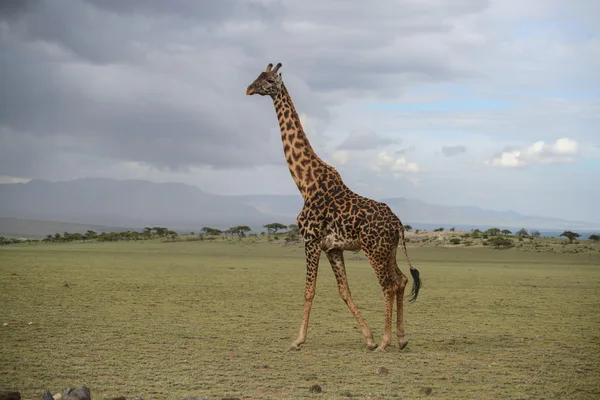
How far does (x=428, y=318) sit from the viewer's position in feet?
54.0

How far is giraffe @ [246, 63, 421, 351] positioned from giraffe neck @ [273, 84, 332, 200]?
0.02 meters

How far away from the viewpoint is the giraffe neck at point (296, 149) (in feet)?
42.9

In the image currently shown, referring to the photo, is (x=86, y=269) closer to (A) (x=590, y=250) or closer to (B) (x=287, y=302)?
(B) (x=287, y=302)

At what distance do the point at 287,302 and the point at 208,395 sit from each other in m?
10.8

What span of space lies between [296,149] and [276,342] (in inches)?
143

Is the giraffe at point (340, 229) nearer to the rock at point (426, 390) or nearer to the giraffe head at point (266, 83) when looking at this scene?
the giraffe head at point (266, 83)

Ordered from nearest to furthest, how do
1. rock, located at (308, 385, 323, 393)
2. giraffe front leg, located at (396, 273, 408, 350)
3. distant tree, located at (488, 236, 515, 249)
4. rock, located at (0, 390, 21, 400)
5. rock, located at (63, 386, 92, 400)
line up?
rock, located at (63, 386, 92, 400) < rock, located at (0, 390, 21, 400) < rock, located at (308, 385, 323, 393) < giraffe front leg, located at (396, 273, 408, 350) < distant tree, located at (488, 236, 515, 249)

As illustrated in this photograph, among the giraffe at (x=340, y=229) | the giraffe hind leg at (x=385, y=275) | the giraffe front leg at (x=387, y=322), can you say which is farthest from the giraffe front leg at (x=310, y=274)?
the giraffe front leg at (x=387, y=322)

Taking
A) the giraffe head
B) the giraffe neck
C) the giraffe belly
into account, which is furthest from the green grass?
the giraffe head

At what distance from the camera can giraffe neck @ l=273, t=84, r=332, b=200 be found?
13.1 metres

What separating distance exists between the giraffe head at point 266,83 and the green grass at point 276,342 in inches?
183

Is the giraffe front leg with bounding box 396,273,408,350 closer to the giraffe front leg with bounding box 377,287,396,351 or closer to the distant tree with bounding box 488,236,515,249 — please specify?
the giraffe front leg with bounding box 377,287,396,351

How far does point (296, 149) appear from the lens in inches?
525

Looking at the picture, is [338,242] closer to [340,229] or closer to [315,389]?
[340,229]
